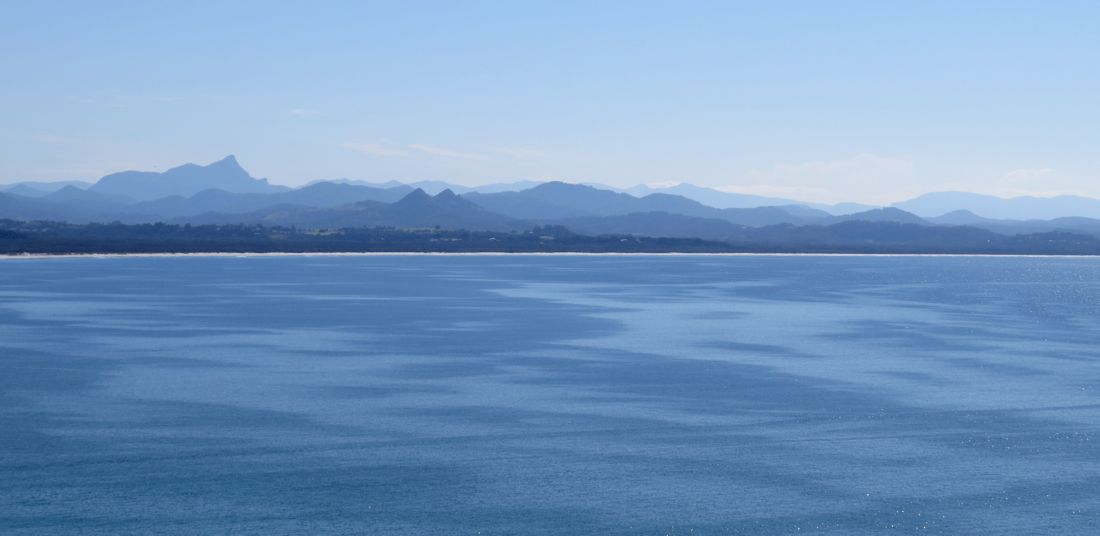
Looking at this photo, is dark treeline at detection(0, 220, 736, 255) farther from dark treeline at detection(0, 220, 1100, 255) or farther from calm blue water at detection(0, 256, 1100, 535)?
calm blue water at detection(0, 256, 1100, 535)

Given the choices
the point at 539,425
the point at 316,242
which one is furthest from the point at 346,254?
the point at 539,425

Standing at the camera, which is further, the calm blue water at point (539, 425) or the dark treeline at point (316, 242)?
the dark treeline at point (316, 242)

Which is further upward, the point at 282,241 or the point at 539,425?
the point at 282,241

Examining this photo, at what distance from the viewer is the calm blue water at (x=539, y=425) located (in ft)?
43.4

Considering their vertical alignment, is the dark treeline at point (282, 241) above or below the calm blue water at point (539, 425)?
above

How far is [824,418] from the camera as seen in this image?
768 inches

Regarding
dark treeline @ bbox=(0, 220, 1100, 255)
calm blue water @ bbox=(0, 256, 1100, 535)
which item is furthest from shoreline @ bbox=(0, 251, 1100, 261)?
calm blue water @ bbox=(0, 256, 1100, 535)

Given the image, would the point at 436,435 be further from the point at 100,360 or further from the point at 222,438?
the point at 100,360

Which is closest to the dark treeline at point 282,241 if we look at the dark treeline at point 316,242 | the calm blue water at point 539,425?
the dark treeline at point 316,242

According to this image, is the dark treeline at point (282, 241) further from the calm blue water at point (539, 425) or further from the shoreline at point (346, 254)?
the calm blue water at point (539, 425)

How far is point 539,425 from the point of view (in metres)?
18.5

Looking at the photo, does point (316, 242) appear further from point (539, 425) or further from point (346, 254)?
point (539, 425)

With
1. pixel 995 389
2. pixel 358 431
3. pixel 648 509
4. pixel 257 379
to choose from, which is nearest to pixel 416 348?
pixel 257 379

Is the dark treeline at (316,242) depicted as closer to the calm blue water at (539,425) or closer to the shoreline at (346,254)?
the shoreline at (346,254)
